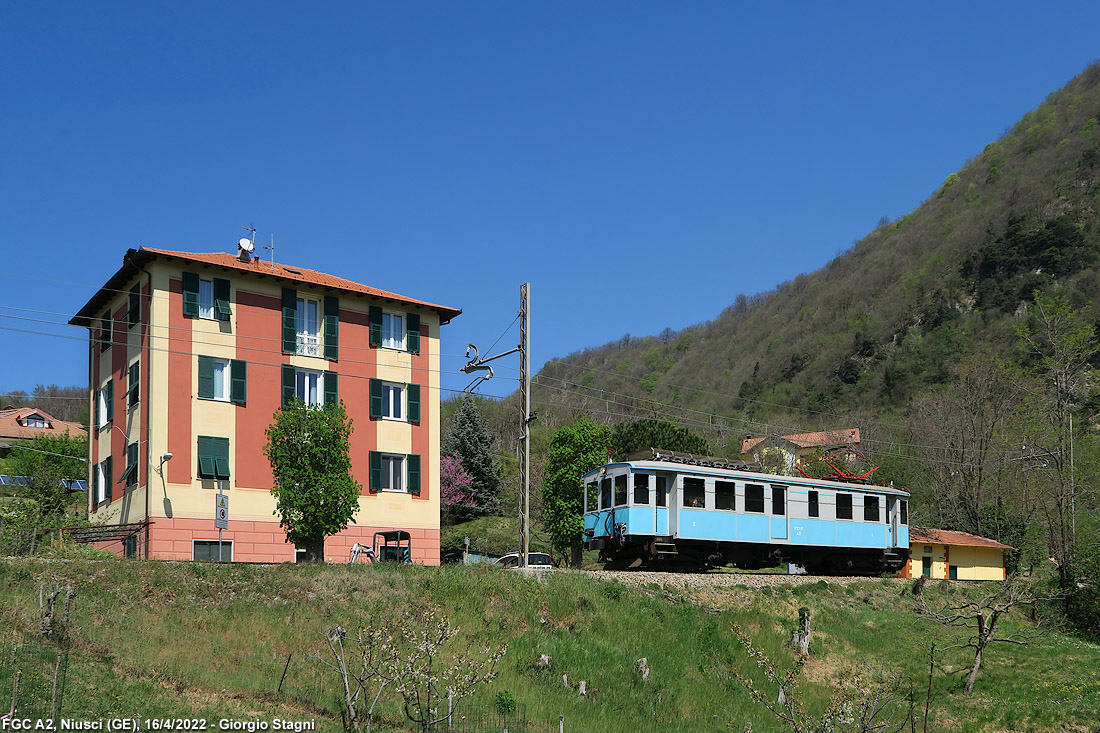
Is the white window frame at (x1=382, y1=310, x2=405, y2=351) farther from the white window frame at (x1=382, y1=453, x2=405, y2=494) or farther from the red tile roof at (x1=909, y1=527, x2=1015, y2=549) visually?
the red tile roof at (x1=909, y1=527, x2=1015, y2=549)

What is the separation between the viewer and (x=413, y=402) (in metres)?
35.4

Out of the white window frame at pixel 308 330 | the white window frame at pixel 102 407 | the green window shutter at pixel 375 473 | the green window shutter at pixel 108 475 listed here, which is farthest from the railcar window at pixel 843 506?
the white window frame at pixel 102 407

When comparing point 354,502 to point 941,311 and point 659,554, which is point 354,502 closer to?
point 659,554

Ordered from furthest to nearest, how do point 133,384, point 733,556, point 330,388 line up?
point 330,388 < point 133,384 < point 733,556

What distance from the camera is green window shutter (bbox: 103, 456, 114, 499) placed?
3338cm

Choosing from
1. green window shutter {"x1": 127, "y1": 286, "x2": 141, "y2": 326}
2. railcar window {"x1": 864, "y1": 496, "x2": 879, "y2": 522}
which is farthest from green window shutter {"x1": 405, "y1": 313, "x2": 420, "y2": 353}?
railcar window {"x1": 864, "y1": 496, "x2": 879, "y2": 522}

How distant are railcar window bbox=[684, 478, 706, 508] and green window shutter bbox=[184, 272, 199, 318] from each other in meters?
16.2

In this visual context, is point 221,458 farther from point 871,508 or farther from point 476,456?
point 476,456

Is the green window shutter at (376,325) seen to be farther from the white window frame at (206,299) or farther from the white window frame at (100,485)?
the white window frame at (100,485)

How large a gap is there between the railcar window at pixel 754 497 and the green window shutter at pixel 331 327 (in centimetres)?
1461

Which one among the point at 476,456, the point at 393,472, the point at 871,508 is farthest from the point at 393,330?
the point at 476,456

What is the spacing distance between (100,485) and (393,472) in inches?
409

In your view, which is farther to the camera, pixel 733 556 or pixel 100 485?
pixel 100 485

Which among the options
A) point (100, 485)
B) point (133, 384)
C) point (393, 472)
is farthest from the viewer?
point (100, 485)
